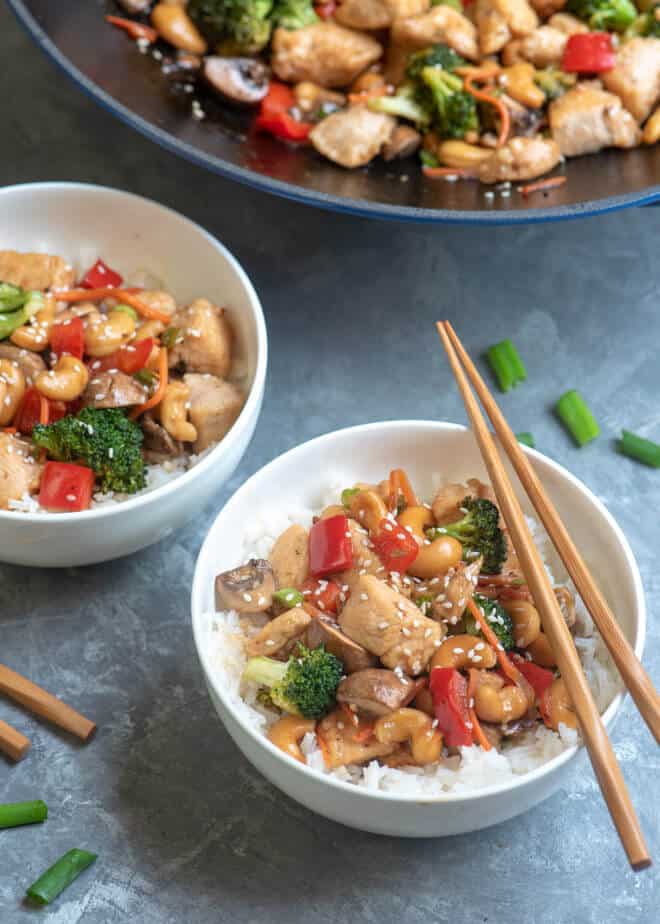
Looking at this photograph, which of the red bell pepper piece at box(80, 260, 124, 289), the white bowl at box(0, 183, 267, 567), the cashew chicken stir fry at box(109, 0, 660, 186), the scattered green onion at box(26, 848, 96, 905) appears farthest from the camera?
the cashew chicken stir fry at box(109, 0, 660, 186)

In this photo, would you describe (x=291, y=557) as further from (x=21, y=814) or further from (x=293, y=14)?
(x=293, y=14)

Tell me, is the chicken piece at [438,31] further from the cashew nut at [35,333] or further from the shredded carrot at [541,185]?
the cashew nut at [35,333]

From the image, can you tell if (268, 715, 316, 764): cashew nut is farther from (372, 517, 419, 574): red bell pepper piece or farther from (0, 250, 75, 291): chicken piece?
(0, 250, 75, 291): chicken piece

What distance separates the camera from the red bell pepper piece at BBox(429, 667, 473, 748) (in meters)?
2.24

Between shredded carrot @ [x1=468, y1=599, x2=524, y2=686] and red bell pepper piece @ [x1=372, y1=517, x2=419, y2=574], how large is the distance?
0.59 feet

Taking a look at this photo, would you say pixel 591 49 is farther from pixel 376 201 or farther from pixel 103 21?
pixel 103 21

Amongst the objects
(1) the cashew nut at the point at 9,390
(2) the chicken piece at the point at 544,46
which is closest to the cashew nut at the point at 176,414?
(1) the cashew nut at the point at 9,390

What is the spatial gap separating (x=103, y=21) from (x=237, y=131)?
534mm

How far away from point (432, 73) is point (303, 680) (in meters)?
1.82

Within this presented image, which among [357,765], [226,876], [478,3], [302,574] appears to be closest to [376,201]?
[478,3]

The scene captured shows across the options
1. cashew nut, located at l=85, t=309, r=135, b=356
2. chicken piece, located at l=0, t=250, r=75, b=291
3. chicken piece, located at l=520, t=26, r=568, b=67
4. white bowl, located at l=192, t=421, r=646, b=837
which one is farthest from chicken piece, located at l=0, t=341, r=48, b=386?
chicken piece, located at l=520, t=26, r=568, b=67

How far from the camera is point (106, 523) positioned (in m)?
2.56

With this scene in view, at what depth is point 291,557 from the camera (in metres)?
2.54

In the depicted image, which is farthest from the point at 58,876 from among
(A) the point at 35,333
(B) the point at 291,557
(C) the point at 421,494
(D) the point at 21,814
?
(A) the point at 35,333
